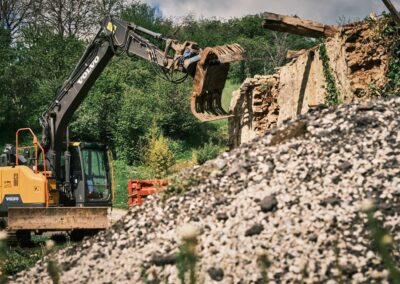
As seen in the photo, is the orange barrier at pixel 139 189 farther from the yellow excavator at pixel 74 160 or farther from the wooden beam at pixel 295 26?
the wooden beam at pixel 295 26

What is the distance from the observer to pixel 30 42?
1727 inches

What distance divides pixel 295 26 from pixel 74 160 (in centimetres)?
556

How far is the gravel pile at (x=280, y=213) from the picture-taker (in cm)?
612

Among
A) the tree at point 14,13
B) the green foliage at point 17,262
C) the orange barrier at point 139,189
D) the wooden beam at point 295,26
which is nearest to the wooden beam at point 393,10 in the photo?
the wooden beam at point 295,26

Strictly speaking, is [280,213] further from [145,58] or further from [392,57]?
[145,58]

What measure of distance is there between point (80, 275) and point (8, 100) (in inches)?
1293

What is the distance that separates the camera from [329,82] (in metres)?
12.5

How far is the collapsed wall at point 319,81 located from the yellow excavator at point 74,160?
1887mm

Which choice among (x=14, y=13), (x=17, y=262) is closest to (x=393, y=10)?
(x=17, y=262)

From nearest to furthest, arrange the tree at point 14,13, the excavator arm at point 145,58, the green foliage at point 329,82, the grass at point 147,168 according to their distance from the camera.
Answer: the excavator arm at point 145,58
the green foliage at point 329,82
the grass at point 147,168
the tree at point 14,13

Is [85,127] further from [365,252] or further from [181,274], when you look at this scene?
[181,274]

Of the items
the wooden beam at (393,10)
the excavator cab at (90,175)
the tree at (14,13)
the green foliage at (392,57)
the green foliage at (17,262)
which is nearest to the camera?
the green foliage at (17,262)

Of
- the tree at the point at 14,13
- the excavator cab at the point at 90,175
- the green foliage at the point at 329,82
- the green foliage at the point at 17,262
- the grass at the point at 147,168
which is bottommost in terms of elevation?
the grass at the point at 147,168

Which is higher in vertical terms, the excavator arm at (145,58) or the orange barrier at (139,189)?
the excavator arm at (145,58)
